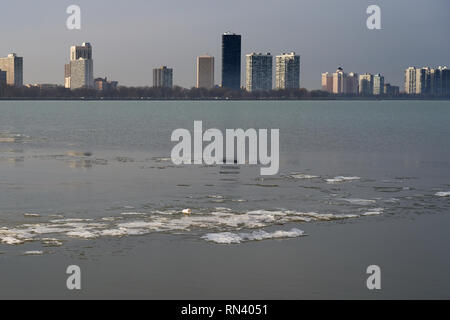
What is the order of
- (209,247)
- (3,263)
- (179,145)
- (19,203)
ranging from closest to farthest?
(3,263), (209,247), (19,203), (179,145)

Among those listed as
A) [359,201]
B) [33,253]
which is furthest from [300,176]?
[33,253]

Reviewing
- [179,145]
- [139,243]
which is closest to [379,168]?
[179,145]

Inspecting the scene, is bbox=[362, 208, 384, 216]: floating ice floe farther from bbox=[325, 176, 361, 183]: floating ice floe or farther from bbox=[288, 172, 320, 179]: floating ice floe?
bbox=[288, 172, 320, 179]: floating ice floe

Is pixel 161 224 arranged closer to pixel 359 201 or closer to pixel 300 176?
pixel 359 201

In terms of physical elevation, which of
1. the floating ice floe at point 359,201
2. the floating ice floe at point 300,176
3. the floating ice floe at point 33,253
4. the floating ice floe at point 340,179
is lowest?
the floating ice floe at point 33,253

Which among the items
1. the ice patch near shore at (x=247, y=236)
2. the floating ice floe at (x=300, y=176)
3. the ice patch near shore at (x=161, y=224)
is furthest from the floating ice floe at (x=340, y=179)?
the ice patch near shore at (x=247, y=236)

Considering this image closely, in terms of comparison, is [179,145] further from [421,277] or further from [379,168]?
[421,277]

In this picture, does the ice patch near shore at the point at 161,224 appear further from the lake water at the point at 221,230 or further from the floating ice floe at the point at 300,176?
the floating ice floe at the point at 300,176
